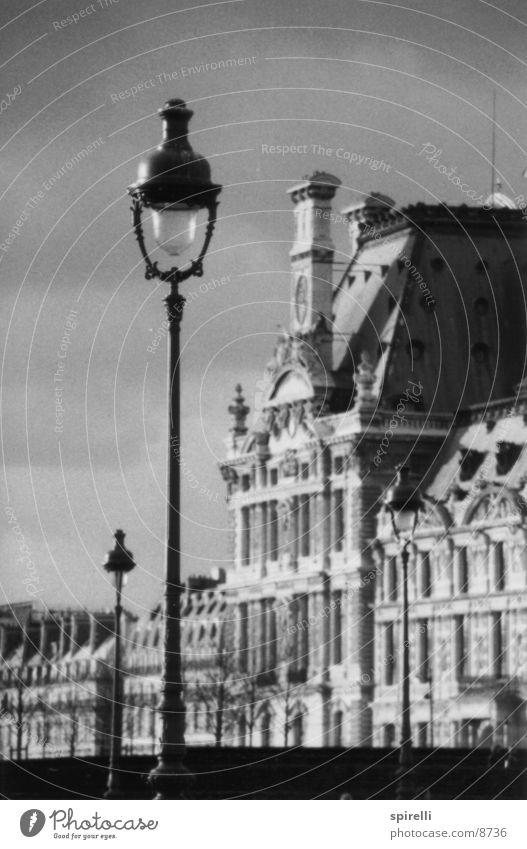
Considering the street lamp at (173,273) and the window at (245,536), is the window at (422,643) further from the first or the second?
the street lamp at (173,273)

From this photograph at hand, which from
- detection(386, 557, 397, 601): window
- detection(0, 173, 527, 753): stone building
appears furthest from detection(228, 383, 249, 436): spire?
detection(386, 557, 397, 601): window

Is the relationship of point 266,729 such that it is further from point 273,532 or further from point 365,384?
point 365,384

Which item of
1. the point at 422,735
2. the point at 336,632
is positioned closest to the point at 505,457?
the point at 422,735

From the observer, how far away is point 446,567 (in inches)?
3743

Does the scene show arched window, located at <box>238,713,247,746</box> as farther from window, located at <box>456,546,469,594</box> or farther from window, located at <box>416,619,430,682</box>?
window, located at <box>456,546,469,594</box>

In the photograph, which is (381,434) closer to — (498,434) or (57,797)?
(498,434)

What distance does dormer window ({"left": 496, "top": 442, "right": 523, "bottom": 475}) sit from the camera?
93.3 metres

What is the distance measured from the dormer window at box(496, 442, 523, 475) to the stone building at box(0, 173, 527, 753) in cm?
10

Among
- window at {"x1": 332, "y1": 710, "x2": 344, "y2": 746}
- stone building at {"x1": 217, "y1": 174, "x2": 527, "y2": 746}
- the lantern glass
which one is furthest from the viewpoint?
window at {"x1": 332, "y1": 710, "x2": 344, "y2": 746}

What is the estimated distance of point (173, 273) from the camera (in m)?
34.7

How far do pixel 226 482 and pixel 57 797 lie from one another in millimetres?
73283

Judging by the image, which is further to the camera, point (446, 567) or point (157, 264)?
point (446, 567)

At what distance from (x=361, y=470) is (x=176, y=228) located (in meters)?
69.6
